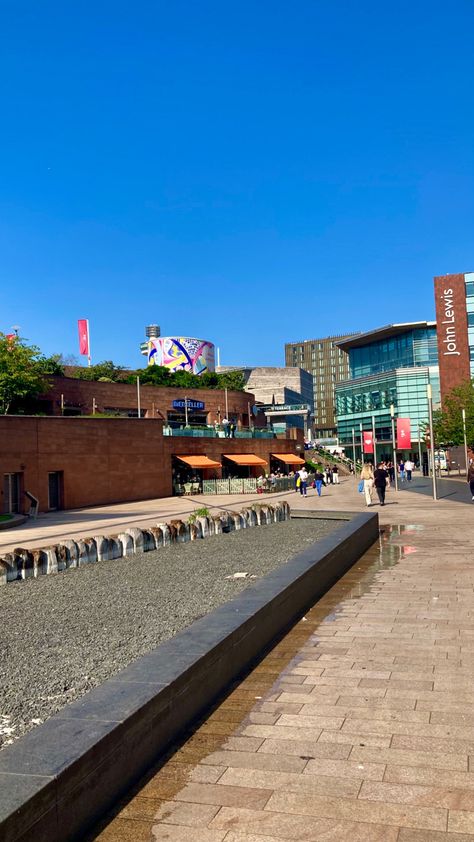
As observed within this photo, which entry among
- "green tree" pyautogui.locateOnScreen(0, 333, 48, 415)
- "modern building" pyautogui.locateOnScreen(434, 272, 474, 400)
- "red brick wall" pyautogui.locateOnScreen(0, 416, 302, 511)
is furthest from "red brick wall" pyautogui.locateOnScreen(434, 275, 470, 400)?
"green tree" pyautogui.locateOnScreen(0, 333, 48, 415)

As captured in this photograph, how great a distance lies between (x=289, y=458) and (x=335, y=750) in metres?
52.3

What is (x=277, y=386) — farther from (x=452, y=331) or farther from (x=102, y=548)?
(x=102, y=548)

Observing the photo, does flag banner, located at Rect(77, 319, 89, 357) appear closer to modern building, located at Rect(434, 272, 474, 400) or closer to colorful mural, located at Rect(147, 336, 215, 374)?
colorful mural, located at Rect(147, 336, 215, 374)

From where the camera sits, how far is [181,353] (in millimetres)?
87500

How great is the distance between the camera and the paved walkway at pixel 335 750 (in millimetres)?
3580

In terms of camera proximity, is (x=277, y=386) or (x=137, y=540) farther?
(x=277, y=386)

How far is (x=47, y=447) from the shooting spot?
110 ft

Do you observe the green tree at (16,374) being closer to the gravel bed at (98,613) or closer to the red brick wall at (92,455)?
the red brick wall at (92,455)

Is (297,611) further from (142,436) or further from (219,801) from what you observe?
(142,436)

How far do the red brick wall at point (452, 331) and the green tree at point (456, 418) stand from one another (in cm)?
1660

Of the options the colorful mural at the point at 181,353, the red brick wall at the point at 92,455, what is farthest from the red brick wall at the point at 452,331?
the red brick wall at the point at 92,455

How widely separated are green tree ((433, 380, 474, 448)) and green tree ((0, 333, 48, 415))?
35.6 m

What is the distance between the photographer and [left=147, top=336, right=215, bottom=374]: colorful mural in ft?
287

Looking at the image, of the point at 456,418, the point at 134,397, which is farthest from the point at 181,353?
the point at 456,418
